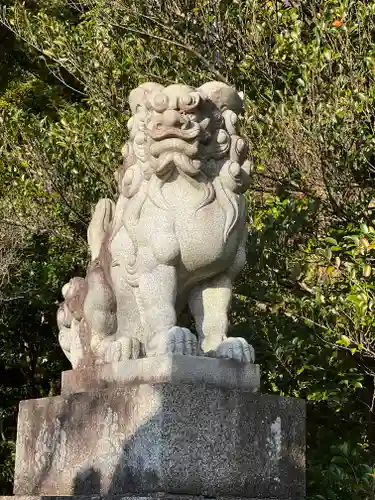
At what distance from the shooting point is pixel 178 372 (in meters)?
4.29

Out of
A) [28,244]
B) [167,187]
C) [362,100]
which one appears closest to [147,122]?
[167,187]

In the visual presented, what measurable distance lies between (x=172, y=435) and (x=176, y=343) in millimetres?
414

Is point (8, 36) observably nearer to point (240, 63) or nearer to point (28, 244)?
point (28, 244)

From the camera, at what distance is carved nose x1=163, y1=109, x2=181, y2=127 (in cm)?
455

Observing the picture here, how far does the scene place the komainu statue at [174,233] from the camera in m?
4.55

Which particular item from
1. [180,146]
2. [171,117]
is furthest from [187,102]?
[180,146]

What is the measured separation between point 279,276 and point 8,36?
656cm

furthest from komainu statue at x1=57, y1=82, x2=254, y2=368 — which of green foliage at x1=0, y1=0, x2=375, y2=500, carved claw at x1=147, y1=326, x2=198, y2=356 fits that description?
green foliage at x1=0, y1=0, x2=375, y2=500

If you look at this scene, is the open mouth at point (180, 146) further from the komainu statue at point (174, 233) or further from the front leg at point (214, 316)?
the front leg at point (214, 316)

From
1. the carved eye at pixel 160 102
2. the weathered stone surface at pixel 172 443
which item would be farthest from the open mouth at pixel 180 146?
the weathered stone surface at pixel 172 443

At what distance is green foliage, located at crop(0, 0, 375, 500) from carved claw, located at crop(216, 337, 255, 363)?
6.24ft

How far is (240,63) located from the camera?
26.9 feet

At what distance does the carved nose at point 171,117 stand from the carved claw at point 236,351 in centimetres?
106

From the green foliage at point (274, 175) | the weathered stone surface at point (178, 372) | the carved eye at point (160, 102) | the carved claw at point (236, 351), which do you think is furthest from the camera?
the green foliage at point (274, 175)
